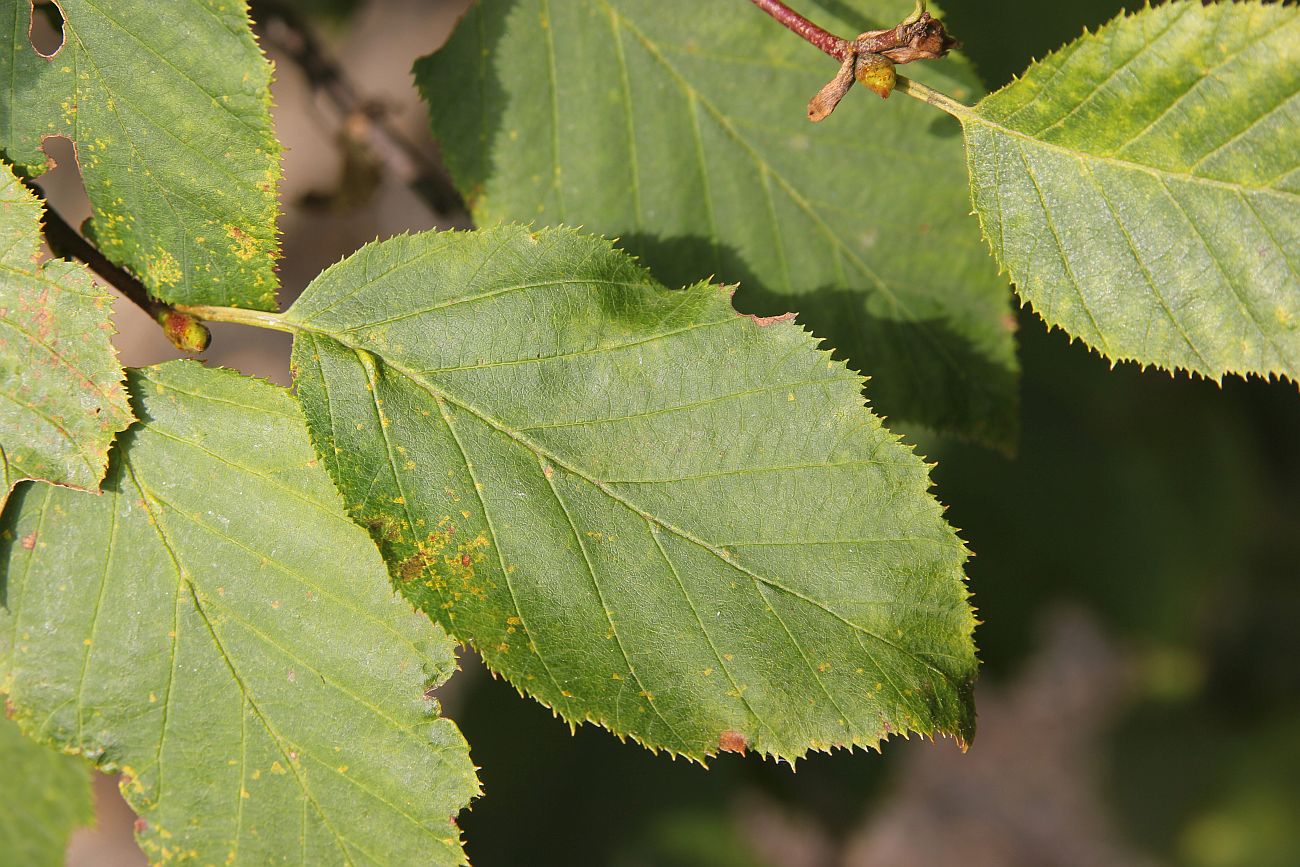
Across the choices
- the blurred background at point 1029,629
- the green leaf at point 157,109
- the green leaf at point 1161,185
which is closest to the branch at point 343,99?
the blurred background at point 1029,629

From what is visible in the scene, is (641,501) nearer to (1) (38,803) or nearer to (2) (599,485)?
(2) (599,485)

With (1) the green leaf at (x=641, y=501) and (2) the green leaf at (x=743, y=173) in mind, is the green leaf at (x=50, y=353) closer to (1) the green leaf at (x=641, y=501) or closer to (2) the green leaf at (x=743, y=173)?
(1) the green leaf at (x=641, y=501)

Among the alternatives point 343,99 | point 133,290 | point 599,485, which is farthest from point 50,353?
point 343,99

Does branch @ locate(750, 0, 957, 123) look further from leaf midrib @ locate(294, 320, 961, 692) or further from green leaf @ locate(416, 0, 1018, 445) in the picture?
leaf midrib @ locate(294, 320, 961, 692)

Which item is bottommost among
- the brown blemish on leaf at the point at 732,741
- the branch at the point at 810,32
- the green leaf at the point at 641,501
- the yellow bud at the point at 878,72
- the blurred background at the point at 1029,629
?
the blurred background at the point at 1029,629

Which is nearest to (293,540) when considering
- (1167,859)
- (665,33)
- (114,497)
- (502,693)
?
(114,497)

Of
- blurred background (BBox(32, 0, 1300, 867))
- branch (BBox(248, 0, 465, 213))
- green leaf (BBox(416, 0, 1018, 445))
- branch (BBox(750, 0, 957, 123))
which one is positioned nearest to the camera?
branch (BBox(750, 0, 957, 123))

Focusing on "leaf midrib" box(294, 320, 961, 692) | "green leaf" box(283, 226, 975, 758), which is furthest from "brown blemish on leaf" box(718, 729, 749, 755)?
"leaf midrib" box(294, 320, 961, 692)
